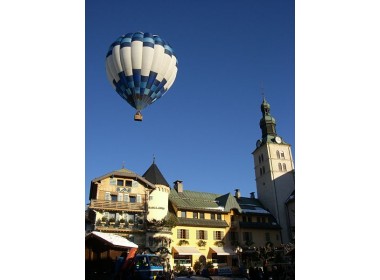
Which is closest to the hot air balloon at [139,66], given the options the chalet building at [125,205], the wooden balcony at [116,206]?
the wooden balcony at [116,206]

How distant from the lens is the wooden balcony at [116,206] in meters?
31.7

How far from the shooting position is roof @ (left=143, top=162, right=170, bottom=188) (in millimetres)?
37734

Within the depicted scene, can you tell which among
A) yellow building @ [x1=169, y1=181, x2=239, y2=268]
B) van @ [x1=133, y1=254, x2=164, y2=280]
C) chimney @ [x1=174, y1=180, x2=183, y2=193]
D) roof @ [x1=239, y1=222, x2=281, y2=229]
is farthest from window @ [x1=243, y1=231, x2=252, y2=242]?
van @ [x1=133, y1=254, x2=164, y2=280]

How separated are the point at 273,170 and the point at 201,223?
57.2ft

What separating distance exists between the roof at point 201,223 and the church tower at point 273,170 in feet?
31.3

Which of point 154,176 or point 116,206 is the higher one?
point 154,176

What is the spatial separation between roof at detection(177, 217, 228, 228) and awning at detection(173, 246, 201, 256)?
2.57 metres

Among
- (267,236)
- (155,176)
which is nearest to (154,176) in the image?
(155,176)

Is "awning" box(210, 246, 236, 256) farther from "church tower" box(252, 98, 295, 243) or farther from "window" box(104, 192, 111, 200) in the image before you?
"window" box(104, 192, 111, 200)

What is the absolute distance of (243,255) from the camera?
129ft

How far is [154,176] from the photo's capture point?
38.3 metres

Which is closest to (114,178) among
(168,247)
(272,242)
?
(168,247)

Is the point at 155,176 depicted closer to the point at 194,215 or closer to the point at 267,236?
the point at 194,215
